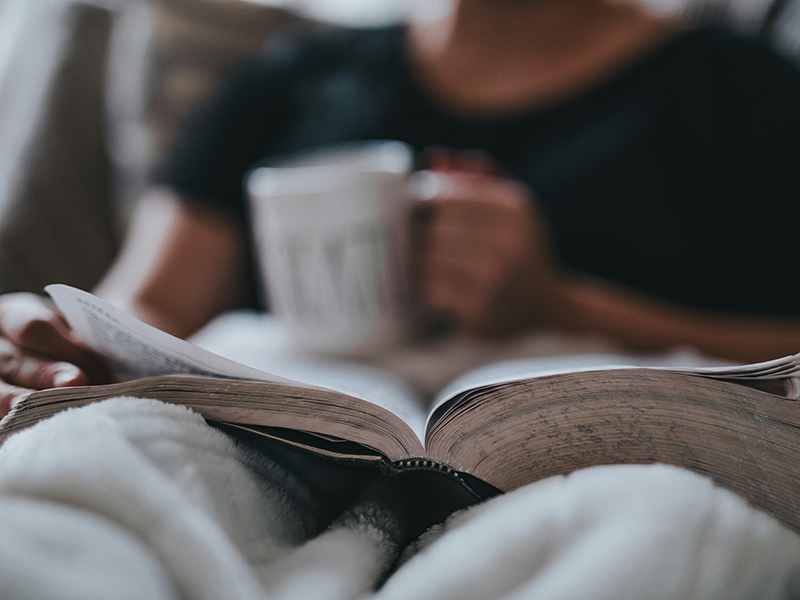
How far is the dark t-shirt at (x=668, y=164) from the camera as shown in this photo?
2.11ft

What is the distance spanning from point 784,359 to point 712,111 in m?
0.61

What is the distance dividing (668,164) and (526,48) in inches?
11.1

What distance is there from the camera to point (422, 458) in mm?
241

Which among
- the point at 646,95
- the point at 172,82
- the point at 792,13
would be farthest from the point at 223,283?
the point at 792,13

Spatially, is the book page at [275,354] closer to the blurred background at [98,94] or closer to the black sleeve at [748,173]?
the blurred background at [98,94]

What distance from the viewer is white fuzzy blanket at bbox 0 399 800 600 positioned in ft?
0.54

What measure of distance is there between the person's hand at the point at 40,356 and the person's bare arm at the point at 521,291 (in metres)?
0.34

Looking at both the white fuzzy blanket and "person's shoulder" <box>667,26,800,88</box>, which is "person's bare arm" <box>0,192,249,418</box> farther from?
"person's shoulder" <box>667,26,800,88</box>

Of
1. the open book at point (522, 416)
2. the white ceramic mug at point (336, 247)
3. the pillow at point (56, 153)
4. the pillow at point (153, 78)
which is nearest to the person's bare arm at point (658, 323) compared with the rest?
the white ceramic mug at point (336, 247)

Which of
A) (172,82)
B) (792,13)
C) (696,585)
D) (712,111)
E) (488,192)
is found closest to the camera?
(696,585)

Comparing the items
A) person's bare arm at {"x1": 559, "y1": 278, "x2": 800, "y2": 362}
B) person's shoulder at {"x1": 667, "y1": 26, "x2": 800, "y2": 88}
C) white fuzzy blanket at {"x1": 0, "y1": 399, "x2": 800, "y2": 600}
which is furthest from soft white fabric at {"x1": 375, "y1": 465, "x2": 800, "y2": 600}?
person's shoulder at {"x1": 667, "y1": 26, "x2": 800, "y2": 88}

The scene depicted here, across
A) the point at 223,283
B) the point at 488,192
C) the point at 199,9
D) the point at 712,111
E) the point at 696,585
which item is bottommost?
the point at 696,585

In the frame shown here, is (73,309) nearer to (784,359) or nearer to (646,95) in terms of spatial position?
(784,359)

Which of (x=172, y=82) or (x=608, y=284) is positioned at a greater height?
(x=172, y=82)
